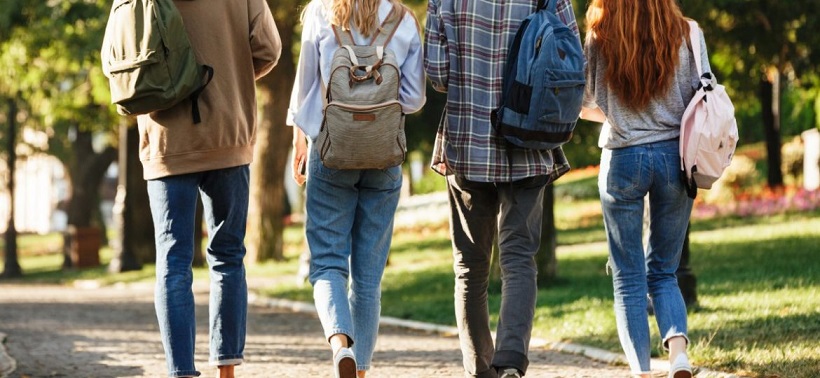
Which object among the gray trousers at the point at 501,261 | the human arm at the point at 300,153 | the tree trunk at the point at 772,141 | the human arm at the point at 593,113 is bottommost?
the tree trunk at the point at 772,141

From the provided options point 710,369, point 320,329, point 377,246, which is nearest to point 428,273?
point 320,329

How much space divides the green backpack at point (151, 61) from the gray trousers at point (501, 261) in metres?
1.22

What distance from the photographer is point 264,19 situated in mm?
5848

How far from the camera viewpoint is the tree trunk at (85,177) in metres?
33.9

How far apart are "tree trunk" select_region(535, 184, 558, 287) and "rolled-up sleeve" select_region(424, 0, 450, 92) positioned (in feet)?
25.3

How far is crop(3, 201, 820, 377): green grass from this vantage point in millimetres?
7492

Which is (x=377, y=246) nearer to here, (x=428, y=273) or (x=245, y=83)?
(x=245, y=83)

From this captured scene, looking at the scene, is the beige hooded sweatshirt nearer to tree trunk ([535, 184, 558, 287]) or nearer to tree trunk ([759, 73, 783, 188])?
tree trunk ([535, 184, 558, 287])

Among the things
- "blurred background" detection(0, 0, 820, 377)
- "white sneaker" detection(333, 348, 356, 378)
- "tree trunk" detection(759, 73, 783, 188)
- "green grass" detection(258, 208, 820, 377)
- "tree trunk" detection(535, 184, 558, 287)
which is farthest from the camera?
"tree trunk" detection(759, 73, 783, 188)

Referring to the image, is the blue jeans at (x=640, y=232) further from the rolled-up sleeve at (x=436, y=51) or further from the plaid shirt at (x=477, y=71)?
the rolled-up sleeve at (x=436, y=51)

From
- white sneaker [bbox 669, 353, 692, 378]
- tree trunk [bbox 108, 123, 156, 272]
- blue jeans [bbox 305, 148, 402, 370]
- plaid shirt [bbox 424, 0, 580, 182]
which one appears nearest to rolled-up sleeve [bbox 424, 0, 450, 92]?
plaid shirt [bbox 424, 0, 580, 182]

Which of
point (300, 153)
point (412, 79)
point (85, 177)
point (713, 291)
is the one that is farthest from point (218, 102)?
point (85, 177)

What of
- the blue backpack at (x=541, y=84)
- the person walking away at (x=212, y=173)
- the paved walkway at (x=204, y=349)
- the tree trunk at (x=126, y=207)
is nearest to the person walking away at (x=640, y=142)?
the blue backpack at (x=541, y=84)

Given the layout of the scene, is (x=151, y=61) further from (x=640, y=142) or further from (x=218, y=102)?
(x=640, y=142)
